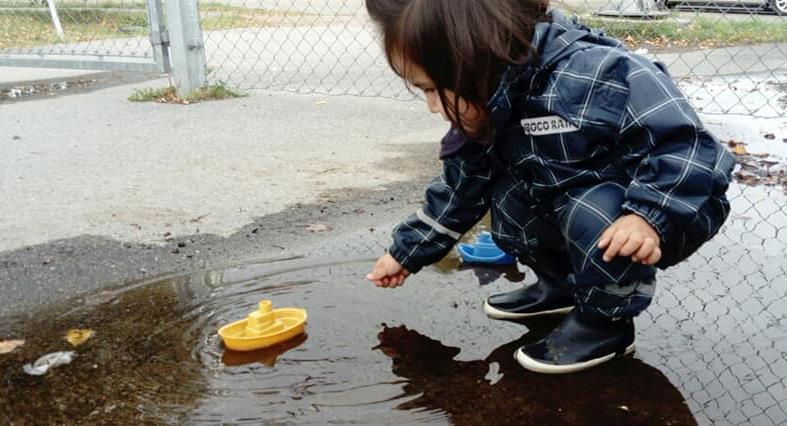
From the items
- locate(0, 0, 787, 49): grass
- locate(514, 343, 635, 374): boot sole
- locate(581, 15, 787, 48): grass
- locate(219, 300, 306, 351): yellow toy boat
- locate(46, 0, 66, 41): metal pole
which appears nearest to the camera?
locate(514, 343, 635, 374): boot sole

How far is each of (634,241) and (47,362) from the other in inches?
56.8

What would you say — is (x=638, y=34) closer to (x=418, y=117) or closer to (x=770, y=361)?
(x=418, y=117)

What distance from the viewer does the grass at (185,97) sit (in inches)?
218

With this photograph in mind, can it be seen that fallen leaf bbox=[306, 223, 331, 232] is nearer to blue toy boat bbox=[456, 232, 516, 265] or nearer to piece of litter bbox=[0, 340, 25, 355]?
blue toy boat bbox=[456, 232, 516, 265]

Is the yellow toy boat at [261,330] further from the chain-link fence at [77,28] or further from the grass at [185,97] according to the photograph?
the chain-link fence at [77,28]

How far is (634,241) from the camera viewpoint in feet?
5.91

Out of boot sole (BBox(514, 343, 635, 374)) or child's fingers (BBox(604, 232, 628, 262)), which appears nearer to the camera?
child's fingers (BBox(604, 232, 628, 262))

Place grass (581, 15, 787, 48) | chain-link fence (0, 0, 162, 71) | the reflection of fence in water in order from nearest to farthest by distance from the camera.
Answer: the reflection of fence in water → chain-link fence (0, 0, 162, 71) → grass (581, 15, 787, 48)

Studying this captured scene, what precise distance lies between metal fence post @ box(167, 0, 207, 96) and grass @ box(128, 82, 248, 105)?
0.05 meters

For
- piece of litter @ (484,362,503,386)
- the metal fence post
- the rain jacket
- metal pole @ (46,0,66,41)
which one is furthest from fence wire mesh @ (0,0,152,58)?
piece of litter @ (484,362,503,386)

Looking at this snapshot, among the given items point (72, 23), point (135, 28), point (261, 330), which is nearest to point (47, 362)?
point (261, 330)

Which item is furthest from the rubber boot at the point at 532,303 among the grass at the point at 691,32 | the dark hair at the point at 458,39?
the grass at the point at 691,32

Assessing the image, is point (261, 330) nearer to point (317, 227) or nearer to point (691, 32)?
point (317, 227)

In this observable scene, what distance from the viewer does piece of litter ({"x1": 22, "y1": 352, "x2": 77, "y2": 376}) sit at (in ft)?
6.74
